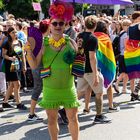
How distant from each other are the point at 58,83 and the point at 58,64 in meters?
0.23

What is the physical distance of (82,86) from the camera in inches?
288

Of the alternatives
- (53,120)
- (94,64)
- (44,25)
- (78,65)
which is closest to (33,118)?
(44,25)

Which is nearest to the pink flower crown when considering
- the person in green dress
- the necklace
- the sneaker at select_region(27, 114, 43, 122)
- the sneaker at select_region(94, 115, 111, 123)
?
the person in green dress

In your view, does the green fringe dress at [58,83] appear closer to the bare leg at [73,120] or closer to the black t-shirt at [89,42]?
the bare leg at [73,120]

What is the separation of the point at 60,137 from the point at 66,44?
1.73 meters

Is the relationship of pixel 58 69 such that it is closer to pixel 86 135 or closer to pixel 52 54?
pixel 52 54

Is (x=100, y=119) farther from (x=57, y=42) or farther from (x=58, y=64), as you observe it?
(x=57, y=42)

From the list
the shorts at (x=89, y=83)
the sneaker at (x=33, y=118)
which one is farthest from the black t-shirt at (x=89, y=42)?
the sneaker at (x=33, y=118)

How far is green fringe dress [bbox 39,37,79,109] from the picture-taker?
496 centimetres

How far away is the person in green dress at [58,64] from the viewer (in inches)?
194

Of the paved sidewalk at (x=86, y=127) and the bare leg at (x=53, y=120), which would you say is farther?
the paved sidewalk at (x=86, y=127)

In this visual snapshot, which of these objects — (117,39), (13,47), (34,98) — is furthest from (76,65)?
(117,39)

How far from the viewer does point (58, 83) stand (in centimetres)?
499

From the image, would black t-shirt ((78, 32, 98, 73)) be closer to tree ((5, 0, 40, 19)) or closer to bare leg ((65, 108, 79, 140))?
bare leg ((65, 108, 79, 140))
